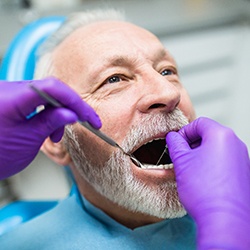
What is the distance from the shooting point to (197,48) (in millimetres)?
2098

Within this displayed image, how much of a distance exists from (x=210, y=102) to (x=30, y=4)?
3.95ft

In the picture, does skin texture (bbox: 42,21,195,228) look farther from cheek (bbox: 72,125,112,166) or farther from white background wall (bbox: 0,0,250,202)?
white background wall (bbox: 0,0,250,202)

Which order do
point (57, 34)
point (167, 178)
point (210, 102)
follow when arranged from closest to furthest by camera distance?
1. point (167, 178)
2. point (57, 34)
3. point (210, 102)

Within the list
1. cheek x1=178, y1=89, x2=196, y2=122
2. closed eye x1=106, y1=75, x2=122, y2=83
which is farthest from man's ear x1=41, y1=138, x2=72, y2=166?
cheek x1=178, y1=89, x2=196, y2=122

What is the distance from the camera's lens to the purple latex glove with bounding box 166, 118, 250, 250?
2.05ft

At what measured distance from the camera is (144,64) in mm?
956

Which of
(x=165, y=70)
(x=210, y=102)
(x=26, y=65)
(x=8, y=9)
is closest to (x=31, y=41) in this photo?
(x=26, y=65)

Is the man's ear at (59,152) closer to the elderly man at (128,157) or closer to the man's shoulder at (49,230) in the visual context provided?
the elderly man at (128,157)

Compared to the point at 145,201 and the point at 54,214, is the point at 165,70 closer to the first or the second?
the point at 145,201

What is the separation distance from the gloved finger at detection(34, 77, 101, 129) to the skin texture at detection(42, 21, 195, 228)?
6.2 inches

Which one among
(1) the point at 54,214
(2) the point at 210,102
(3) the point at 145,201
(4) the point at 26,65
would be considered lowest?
(2) the point at 210,102

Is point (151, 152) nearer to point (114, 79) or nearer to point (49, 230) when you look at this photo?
point (114, 79)

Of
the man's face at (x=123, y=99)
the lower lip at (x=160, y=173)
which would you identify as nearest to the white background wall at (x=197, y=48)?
the man's face at (x=123, y=99)

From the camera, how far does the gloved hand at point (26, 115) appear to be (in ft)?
2.21
